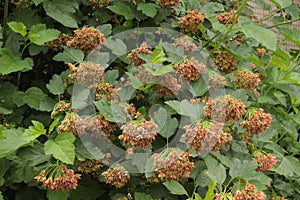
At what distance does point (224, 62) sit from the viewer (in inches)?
57.9

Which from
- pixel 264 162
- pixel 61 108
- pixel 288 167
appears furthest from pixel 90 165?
pixel 288 167

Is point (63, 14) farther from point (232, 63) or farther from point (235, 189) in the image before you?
point (235, 189)

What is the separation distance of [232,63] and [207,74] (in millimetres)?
190

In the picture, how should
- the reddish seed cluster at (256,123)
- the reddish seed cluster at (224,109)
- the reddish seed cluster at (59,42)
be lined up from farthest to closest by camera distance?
the reddish seed cluster at (59,42) → the reddish seed cluster at (256,123) → the reddish seed cluster at (224,109)

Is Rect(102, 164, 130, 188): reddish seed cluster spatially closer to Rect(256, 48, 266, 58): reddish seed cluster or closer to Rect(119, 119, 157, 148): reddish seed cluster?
Rect(119, 119, 157, 148): reddish seed cluster

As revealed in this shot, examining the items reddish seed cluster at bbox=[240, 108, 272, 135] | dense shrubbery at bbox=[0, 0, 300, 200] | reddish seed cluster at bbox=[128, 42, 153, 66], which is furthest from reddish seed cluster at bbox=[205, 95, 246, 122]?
→ reddish seed cluster at bbox=[128, 42, 153, 66]

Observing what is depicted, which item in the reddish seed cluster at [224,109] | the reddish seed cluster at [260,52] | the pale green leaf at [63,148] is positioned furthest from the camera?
the reddish seed cluster at [260,52]

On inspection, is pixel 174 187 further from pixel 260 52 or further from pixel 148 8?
pixel 260 52

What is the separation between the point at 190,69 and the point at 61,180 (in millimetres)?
421

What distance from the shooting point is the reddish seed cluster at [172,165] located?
1144mm

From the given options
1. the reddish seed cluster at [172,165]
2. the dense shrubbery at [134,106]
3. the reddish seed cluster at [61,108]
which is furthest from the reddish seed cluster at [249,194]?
the reddish seed cluster at [61,108]

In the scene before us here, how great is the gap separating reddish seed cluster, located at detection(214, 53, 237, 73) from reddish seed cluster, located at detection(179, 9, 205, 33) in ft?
0.37

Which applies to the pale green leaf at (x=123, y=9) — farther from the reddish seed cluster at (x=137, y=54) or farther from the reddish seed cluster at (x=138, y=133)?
the reddish seed cluster at (x=138, y=133)

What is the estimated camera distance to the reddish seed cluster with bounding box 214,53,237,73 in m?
1.47
